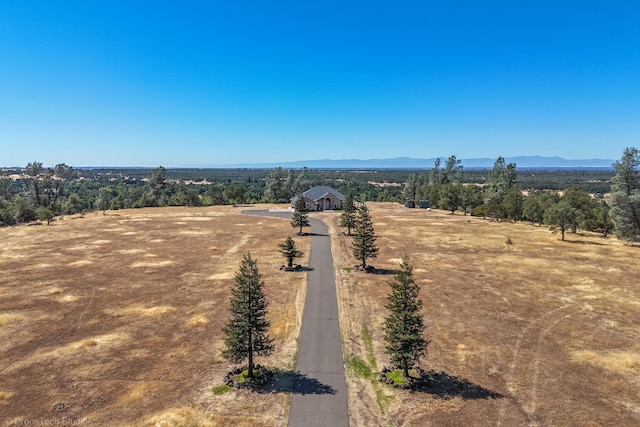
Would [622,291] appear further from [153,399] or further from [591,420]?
[153,399]

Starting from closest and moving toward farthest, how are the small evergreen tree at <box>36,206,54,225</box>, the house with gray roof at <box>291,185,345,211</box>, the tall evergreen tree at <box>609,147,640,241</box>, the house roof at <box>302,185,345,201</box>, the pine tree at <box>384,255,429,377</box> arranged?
the pine tree at <box>384,255,429,377</box> < the tall evergreen tree at <box>609,147,640,241</box> < the small evergreen tree at <box>36,206,54,225</box> < the house with gray roof at <box>291,185,345,211</box> < the house roof at <box>302,185,345,201</box>

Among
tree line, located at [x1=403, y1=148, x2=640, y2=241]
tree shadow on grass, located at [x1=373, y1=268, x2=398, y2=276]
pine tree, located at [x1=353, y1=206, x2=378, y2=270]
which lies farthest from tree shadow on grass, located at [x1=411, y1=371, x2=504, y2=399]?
tree line, located at [x1=403, y1=148, x2=640, y2=241]

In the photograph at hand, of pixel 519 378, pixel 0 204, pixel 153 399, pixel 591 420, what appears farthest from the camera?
pixel 0 204

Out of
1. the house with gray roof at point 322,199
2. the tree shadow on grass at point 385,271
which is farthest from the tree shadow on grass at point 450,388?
the house with gray roof at point 322,199

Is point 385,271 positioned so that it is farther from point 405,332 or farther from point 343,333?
point 405,332

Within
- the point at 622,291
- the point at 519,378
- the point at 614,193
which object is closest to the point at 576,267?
the point at 622,291

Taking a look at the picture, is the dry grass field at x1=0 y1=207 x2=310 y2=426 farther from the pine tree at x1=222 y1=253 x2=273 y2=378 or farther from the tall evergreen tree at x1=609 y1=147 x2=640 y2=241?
the tall evergreen tree at x1=609 y1=147 x2=640 y2=241

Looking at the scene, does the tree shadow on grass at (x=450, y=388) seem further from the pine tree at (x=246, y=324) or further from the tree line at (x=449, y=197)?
the tree line at (x=449, y=197)
